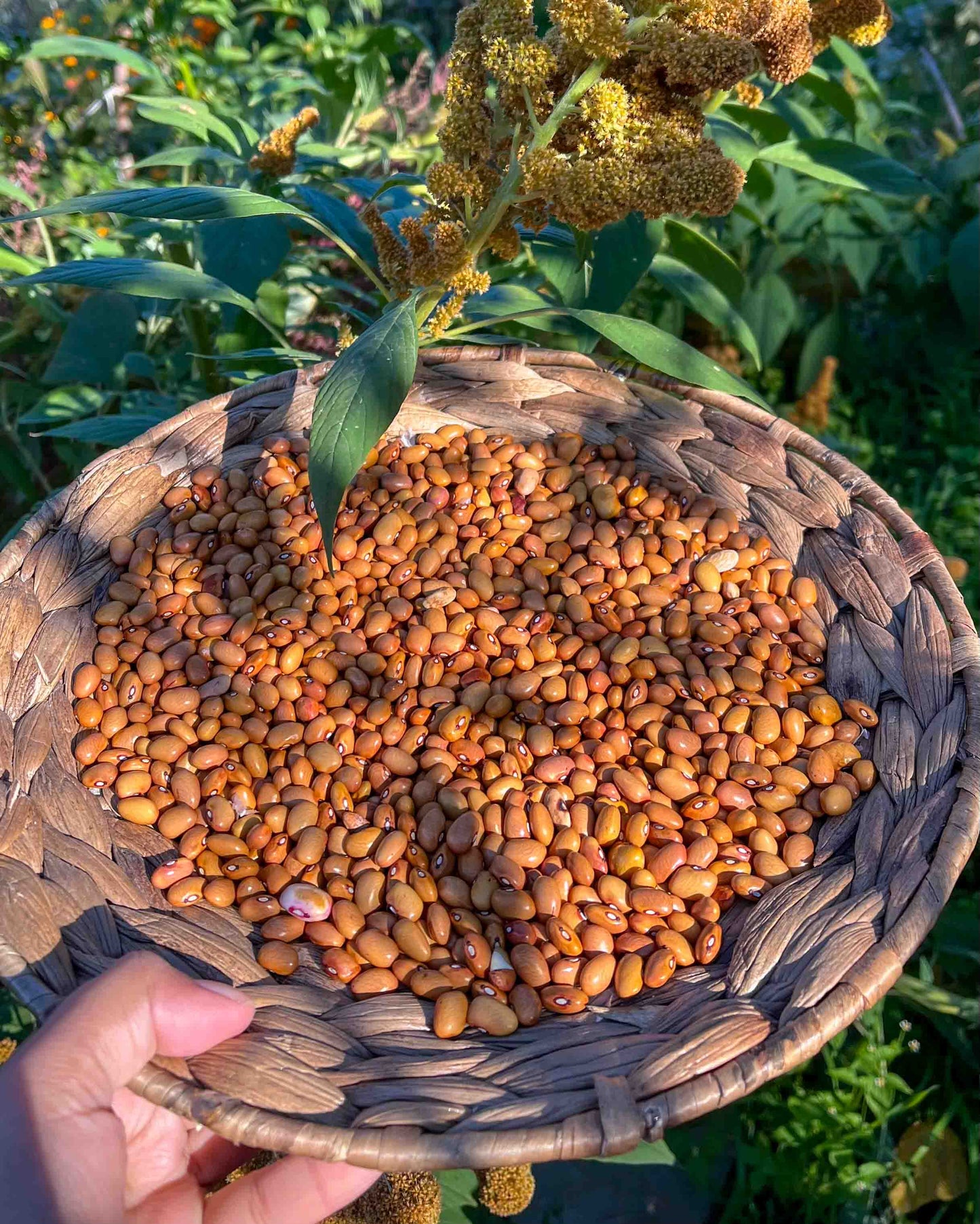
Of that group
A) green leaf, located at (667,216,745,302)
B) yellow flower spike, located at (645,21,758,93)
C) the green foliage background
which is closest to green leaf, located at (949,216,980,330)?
the green foliage background

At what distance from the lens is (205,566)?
4.82 feet

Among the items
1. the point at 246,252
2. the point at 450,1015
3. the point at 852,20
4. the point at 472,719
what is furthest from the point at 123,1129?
the point at 852,20

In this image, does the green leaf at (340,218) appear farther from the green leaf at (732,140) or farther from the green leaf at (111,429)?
the green leaf at (732,140)

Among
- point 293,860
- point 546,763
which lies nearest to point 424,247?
point 546,763

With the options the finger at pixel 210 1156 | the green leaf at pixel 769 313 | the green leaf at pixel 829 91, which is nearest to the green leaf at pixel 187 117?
the green leaf at pixel 829 91

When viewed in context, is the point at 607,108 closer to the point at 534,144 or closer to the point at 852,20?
the point at 534,144

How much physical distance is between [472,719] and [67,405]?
95 cm

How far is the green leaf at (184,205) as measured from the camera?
120 cm

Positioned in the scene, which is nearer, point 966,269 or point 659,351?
point 659,351

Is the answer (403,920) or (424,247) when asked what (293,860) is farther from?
(424,247)

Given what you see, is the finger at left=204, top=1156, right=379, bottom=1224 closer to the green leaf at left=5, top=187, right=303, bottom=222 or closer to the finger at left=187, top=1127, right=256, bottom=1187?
the finger at left=187, top=1127, right=256, bottom=1187

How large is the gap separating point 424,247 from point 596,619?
1.78 ft

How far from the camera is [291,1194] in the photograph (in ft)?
3.21

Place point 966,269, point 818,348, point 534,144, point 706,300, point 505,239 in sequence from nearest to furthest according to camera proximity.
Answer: point 534,144, point 505,239, point 706,300, point 966,269, point 818,348
